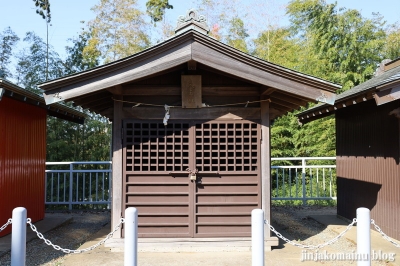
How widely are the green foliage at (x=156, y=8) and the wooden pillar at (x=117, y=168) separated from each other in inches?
667

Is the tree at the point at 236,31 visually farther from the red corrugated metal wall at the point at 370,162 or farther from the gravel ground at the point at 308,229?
the red corrugated metal wall at the point at 370,162

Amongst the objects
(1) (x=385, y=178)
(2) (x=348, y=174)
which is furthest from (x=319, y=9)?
(1) (x=385, y=178)

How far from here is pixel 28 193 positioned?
8.30 metres

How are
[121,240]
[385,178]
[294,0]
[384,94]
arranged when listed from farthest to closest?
[294,0] < [385,178] < [121,240] < [384,94]

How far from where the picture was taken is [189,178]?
629cm

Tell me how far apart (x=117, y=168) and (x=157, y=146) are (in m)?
0.70

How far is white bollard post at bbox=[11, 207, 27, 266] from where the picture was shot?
4.19m

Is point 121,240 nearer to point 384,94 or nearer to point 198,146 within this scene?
point 198,146

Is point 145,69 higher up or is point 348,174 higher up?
point 145,69

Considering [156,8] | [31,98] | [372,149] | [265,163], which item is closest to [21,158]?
[31,98]

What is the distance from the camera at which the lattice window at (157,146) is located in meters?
6.33

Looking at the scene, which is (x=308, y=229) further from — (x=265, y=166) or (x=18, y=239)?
(x=18, y=239)

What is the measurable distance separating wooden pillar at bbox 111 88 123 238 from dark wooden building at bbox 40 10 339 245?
2cm

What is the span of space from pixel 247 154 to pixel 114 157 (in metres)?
2.09
